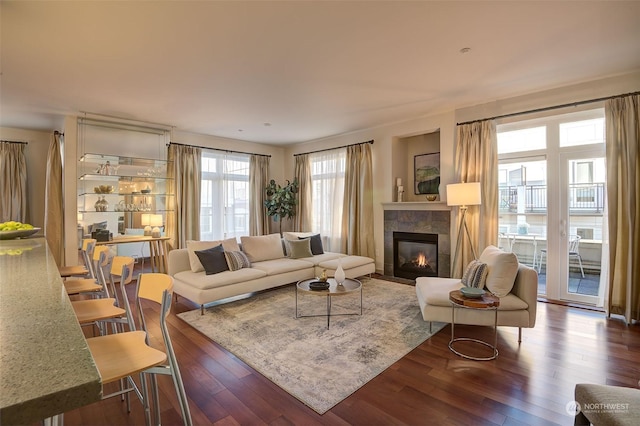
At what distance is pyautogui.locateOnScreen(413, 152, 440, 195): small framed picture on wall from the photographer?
5.45 meters

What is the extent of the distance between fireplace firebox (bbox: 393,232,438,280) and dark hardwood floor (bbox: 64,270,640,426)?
2158 mm

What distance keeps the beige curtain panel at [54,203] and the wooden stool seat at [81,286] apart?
327cm

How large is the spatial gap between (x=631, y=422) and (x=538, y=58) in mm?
3269

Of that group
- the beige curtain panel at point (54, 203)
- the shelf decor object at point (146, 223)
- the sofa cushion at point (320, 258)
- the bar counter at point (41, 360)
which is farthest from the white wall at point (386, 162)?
the beige curtain panel at point (54, 203)

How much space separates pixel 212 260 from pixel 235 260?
0.33 m

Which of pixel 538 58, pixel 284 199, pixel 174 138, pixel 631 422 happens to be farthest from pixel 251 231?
pixel 631 422

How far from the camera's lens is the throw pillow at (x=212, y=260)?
4102 millimetres

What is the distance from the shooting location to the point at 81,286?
8.18 ft

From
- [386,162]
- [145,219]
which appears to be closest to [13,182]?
[145,219]

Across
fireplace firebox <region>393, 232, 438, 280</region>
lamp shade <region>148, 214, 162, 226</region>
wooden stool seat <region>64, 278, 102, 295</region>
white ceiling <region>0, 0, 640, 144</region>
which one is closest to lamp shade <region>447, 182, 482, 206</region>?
fireplace firebox <region>393, 232, 438, 280</region>

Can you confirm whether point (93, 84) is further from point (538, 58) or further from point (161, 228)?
point (538, 58)

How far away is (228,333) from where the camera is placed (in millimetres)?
3178

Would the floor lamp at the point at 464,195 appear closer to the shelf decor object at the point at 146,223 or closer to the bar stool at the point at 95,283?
the bar stool at the point at 95,283

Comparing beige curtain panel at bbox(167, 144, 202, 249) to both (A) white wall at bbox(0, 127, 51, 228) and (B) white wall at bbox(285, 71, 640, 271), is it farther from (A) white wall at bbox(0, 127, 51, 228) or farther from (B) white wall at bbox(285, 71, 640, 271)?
(B) white wall at bbox(285, 71, 640, 271)
